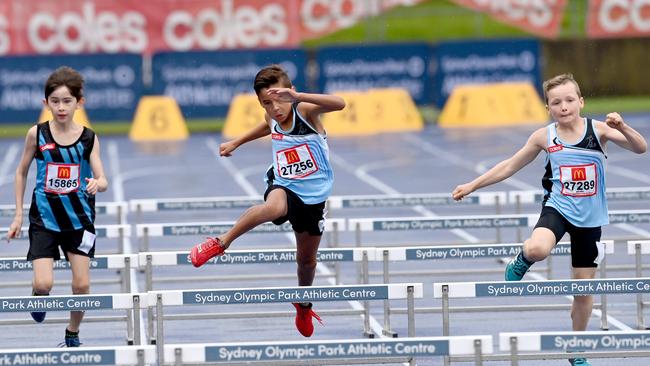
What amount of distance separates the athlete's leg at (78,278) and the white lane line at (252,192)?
2148mm

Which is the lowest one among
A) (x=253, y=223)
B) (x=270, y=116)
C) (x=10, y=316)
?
(x=10, y=316)

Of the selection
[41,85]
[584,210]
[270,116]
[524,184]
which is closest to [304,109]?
[270,116]

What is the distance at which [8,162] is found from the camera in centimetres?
2475

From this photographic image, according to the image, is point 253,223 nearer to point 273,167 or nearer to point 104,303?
point 273,167

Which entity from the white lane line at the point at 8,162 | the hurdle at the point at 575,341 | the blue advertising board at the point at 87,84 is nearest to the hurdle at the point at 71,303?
the hurdle at the point at 575,341

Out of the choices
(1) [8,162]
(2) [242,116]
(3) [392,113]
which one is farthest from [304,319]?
(3) [392,113]

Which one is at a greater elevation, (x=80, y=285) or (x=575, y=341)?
(x=80, y=285)

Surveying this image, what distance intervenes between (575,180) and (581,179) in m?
0.04

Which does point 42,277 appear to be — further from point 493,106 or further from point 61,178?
point 493,106

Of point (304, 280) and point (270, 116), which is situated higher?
point (270, 116)

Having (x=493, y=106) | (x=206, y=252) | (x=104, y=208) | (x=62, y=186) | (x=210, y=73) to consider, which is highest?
(x=210, y=73)

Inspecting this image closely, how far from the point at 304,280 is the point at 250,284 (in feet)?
12.4

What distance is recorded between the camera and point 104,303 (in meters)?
7.60

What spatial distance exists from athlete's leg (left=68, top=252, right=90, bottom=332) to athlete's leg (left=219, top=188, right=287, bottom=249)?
88 centimetres
